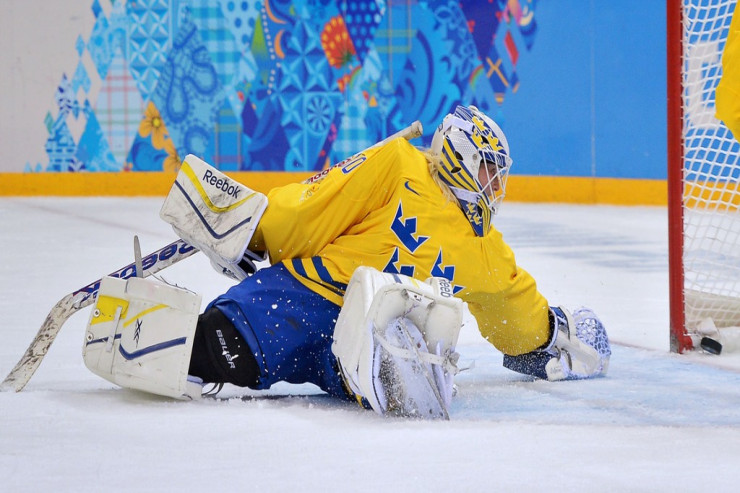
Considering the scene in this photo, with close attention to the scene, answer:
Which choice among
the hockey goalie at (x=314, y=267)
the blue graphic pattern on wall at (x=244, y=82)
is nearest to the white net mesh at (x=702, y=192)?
the hockey goalie at (x=314, y=267)

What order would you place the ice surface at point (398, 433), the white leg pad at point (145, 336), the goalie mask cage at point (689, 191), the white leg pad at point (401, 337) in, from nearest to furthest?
1. the ice surface at point (398, 433)
2. the white leg pad at point (401, 337)
3. the white leg pad at point (145, 336)
4. the goalie mask cage at point (689, 191)

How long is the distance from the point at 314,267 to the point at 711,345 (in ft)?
4.55

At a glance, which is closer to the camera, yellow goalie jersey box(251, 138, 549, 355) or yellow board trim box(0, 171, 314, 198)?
yellow goalie jersey box(251, 138, 549, 355)

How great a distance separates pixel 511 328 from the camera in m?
2.81

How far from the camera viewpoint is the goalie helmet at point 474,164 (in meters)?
2.58

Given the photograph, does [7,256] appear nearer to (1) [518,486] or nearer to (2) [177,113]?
(2) [177,113]

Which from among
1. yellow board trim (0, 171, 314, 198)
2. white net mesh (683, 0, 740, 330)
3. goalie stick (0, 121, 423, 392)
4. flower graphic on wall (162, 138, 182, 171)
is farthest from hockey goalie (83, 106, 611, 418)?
flower graphic on wall (162, 138, 182, 171)

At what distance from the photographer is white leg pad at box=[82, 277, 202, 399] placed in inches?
95.0

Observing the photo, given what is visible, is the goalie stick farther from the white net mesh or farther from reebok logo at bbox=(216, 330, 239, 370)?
the white net mesh

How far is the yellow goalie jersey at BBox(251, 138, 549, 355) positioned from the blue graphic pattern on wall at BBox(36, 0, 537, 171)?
5945 millimetres

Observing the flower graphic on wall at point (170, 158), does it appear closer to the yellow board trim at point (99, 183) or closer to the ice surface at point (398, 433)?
the yellow board trim at point (99, 183)

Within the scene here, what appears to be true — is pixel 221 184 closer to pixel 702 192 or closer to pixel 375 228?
pixel 375 228

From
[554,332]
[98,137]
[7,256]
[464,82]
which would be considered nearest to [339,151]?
[464,82]

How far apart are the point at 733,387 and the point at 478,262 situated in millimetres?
750
